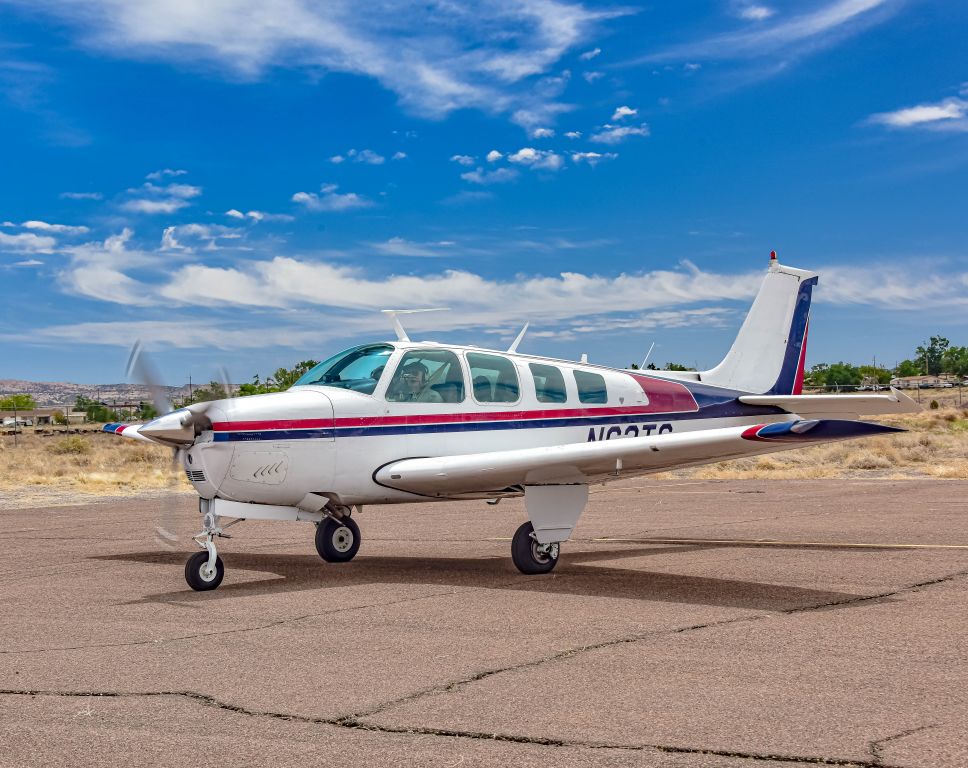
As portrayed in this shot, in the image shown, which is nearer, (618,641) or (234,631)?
(618,641)

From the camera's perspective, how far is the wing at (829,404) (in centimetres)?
1186

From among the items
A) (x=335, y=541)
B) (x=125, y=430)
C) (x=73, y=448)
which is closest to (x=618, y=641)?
(x=335, y=541)

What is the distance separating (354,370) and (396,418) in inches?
29.7

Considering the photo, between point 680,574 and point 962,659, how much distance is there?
4.38 meters

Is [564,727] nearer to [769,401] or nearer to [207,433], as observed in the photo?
[207,433]

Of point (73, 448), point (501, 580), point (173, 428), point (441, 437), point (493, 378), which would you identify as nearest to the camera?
point (173, 428)

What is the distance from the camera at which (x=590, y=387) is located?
12.4 meters

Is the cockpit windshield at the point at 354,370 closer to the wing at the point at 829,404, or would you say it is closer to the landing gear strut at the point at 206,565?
the landing gear strut at the point at 206,565

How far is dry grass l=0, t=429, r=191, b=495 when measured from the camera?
29406 mm

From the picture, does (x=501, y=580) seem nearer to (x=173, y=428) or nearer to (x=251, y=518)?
(x=251, y=518)

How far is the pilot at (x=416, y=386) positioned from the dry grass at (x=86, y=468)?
38.0 feet

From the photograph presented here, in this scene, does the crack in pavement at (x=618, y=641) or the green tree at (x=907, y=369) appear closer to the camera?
the crack in pavement at (x=618, y=641)

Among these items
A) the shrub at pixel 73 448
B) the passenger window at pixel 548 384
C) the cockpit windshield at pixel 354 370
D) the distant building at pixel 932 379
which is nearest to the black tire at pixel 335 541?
the cockpit windshield at pixel 354 370

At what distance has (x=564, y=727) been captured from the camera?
5.16 metres
